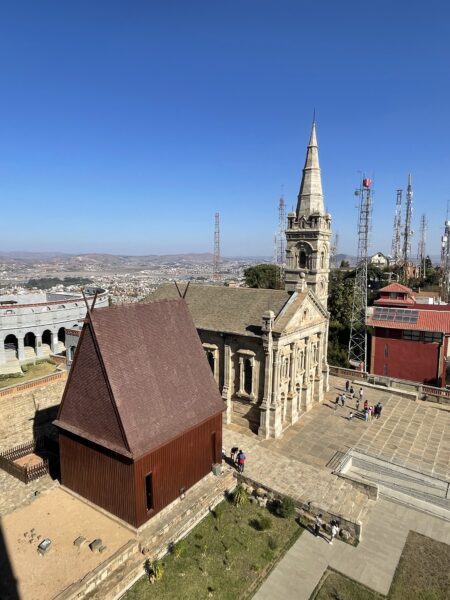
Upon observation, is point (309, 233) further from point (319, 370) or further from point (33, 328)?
point (33, 328)

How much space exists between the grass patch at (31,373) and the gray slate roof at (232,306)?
1601cm

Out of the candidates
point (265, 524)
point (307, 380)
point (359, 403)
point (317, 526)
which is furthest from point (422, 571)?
point (359, 403)

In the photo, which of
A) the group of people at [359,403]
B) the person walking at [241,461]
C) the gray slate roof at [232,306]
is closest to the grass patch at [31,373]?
the gray slate roof at [232,306]

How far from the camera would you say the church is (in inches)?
1191

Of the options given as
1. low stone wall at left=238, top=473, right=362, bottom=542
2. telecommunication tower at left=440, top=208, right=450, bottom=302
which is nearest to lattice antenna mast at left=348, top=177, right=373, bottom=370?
low stone wall at left=238, top=473, right=362, bottom=542

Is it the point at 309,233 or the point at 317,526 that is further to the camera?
the point at 309,233

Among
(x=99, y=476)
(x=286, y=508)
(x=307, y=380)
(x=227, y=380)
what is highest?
(x=227, y=380)

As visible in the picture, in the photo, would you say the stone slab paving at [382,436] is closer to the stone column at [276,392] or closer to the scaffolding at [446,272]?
the stone column at [276,392]

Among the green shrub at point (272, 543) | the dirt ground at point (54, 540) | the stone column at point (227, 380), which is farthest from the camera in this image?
the stone column at point (227, 380)

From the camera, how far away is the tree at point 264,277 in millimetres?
84125

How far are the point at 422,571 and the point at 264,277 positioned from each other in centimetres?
6845

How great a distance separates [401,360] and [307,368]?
582 inches

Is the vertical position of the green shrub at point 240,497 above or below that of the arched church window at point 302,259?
below

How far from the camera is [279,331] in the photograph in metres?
29.2
